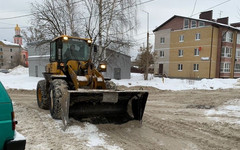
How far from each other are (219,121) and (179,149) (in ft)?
9.60

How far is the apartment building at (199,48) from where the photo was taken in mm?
28703

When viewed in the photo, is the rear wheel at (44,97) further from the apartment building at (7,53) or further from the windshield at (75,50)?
the apartment building at (7,53)

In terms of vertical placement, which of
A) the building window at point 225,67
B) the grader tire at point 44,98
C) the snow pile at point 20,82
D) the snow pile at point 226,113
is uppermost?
the building window at point 225,67

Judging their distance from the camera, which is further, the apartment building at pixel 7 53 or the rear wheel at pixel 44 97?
the apartment building at pixel 7 53

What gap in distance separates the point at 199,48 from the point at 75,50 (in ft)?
87.5

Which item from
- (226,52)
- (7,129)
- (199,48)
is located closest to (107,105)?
(7,129)

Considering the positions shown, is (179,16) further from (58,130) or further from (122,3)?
(58,130)

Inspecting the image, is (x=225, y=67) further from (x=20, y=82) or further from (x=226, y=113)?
(x=20, y=82)

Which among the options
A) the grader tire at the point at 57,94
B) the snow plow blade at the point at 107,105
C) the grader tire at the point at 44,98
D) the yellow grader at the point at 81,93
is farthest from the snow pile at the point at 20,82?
the snow plow blade at the point at 107,105

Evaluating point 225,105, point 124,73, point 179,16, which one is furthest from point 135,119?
point 179,16

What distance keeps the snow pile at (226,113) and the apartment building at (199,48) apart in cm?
1983

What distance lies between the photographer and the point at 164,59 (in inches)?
1369

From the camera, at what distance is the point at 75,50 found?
22.6 feet

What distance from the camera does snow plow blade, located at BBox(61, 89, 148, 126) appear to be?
16.1ft
